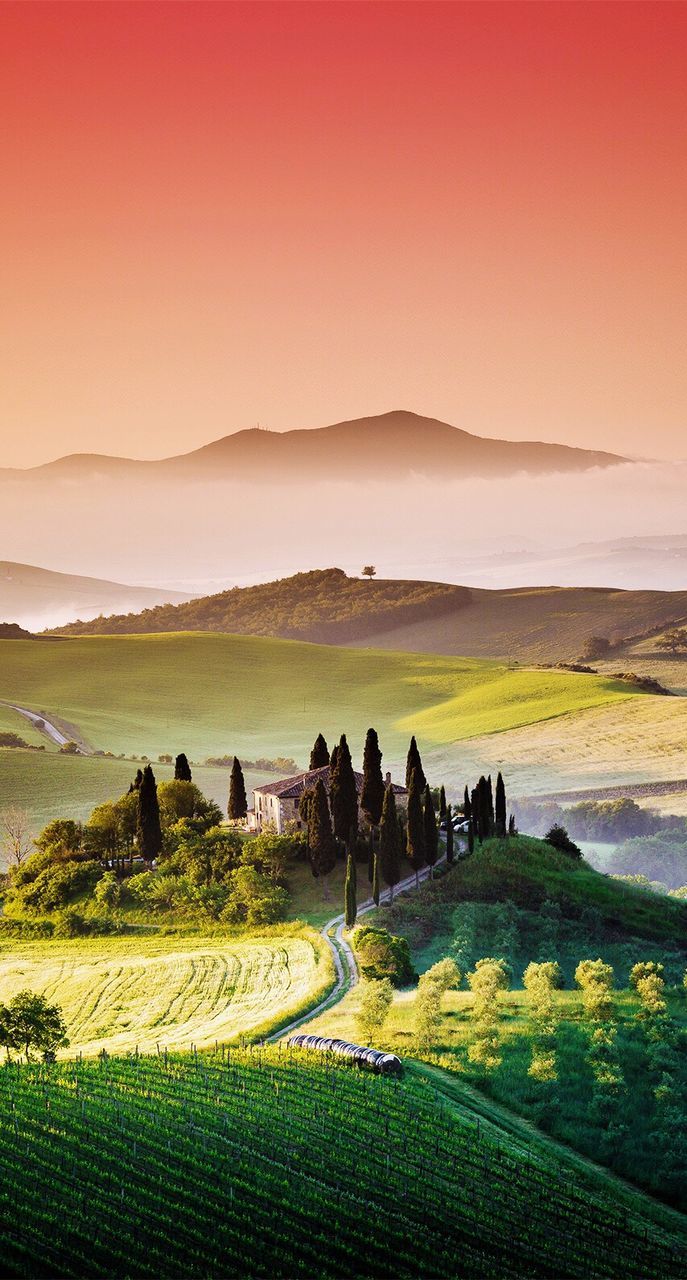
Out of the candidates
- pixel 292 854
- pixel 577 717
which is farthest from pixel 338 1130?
pixel 577 717

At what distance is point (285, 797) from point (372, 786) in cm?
678

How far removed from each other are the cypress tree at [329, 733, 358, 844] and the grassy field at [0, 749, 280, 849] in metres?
38.0

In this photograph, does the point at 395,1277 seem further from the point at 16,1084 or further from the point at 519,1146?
the point at 16,1084

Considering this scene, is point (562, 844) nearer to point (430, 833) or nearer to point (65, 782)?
point (430, 833)

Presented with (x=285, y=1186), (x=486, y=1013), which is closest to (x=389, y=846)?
(x=486, y=1013)

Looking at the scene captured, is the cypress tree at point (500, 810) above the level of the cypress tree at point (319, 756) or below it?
below

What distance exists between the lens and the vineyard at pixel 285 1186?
1326 inches

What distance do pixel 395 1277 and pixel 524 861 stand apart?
50.4 m

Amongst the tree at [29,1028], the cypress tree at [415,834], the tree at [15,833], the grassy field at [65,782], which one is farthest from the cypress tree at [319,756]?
the tree at [29,1028]

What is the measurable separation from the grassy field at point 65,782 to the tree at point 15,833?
1.51m

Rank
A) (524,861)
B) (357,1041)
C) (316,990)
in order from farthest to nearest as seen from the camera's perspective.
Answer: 1. (524,861)
2. (316,990)
3. (357,1041)

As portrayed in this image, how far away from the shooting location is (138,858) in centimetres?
8812

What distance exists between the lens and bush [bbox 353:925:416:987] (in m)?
61.3

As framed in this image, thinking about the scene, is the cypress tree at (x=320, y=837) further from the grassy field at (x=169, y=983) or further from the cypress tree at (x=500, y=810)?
the cypress tree at (x=500, y=810)
